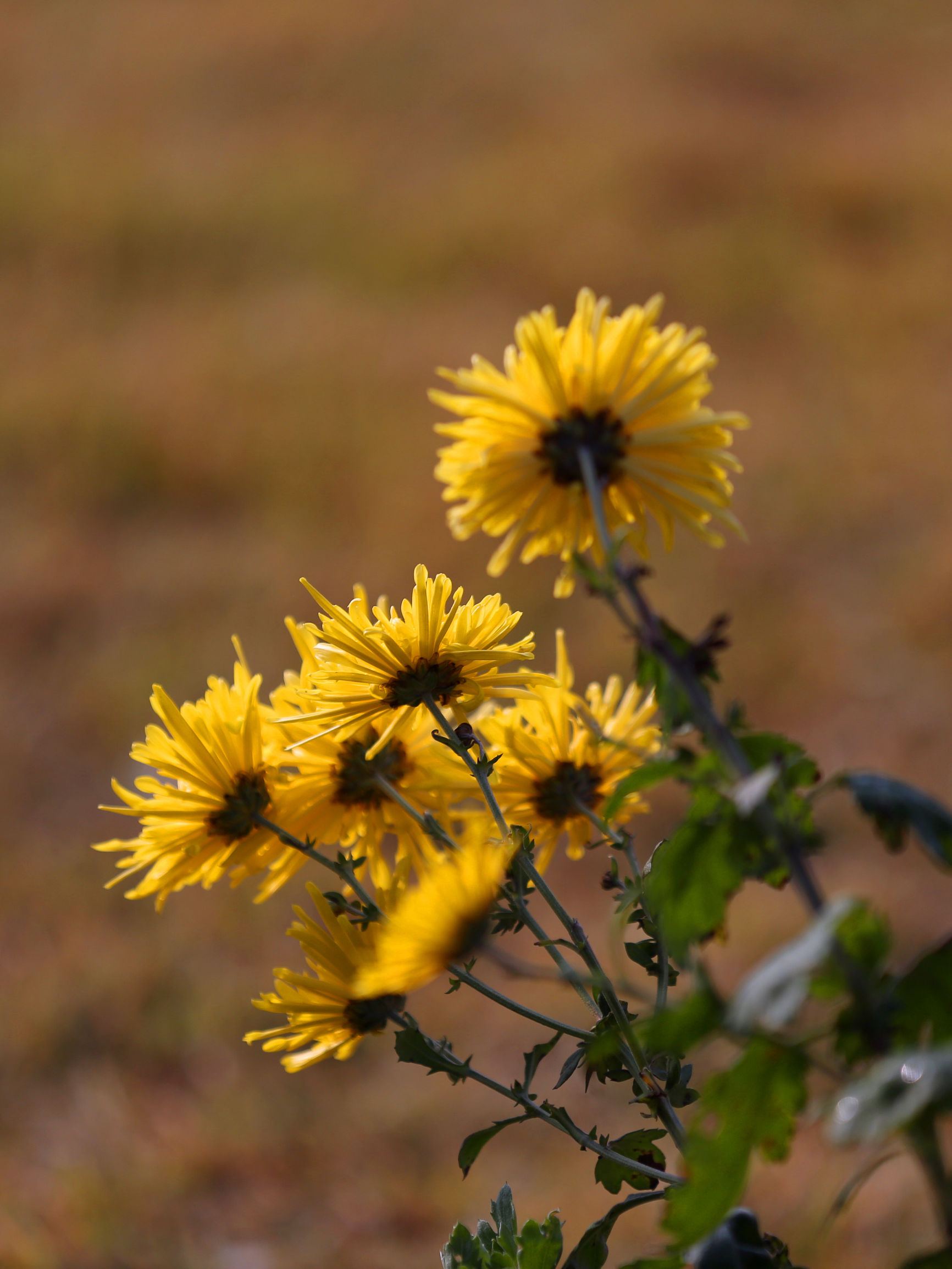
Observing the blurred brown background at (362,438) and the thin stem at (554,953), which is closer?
the thin stem at (554,953)

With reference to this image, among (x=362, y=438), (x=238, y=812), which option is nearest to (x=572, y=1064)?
(x=238, y=812)

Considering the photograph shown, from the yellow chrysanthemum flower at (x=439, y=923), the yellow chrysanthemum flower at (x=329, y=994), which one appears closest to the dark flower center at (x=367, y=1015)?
the yellow chrysanthemum flower at (x=329, y=994)

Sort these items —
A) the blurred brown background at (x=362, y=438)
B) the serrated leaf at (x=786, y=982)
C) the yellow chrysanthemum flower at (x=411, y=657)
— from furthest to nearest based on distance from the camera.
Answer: the blurred brown background at (x=362, y=438) < the yellow chrysanthemum flower at (x=411, y=657) < the serrated leaf at (x=786, y=982)

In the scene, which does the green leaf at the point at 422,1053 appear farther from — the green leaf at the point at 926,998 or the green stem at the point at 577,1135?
the green leaf at the point at 926,998

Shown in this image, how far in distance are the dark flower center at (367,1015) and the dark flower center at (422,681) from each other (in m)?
0.09

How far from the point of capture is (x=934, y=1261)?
188 mm

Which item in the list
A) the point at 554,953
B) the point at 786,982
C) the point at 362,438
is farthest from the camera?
the point at 362,438

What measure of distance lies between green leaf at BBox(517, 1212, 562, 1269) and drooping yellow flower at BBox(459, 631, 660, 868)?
11 centimetres

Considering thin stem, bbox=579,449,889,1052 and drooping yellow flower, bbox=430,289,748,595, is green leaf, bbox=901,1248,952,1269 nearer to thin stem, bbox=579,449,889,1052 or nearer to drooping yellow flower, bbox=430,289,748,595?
thin stem, bbox=579,449,889,1052

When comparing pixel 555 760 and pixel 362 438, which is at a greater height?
pixel 362 438

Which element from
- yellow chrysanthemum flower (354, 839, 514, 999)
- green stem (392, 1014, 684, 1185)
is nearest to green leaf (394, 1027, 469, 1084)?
green stem (392, 1014, 684, 1185)

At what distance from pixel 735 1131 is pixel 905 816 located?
65mm

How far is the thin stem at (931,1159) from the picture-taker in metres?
0.17

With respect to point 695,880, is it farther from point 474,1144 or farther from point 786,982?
point 474,1144
